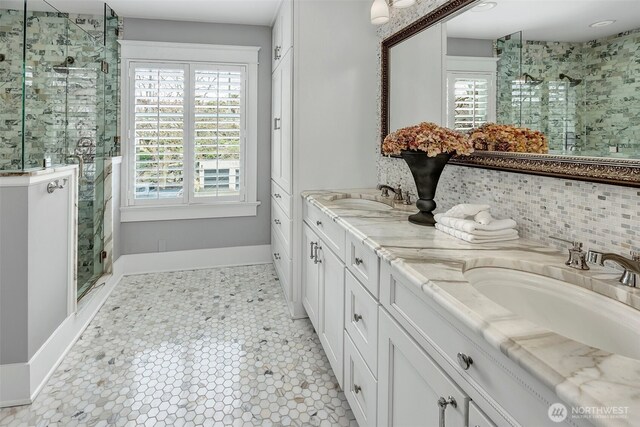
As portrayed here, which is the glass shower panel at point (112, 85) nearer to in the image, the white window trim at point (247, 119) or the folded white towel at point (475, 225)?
the white window trim at point (247, 119)

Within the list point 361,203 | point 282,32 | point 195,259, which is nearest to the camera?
point 361,203

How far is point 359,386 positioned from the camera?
1624 millimetres

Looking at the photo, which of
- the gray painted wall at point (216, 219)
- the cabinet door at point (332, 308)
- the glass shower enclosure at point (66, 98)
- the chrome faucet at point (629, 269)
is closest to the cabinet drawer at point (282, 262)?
the gray painted wall at point (216, 219)

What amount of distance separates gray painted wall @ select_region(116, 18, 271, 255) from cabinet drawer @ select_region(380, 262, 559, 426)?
121 inches

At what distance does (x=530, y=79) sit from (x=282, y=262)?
7.78ft

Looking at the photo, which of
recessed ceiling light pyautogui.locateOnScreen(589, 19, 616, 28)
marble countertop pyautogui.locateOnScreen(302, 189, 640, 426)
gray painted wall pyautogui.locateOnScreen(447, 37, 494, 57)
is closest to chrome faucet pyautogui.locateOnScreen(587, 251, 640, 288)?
marble countertop pyautogui.locateOnScreen(302, 189, 640, 426)

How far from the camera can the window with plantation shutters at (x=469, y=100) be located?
5.40 ft

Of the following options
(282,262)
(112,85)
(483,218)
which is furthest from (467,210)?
(112,85)

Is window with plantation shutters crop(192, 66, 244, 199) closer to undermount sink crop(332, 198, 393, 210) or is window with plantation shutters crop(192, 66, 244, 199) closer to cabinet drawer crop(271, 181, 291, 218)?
cabinet drawer crop(271, 181, 291, 218)

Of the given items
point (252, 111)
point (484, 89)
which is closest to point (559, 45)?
point (484, 89)

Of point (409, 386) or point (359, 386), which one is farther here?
point (359, 386)

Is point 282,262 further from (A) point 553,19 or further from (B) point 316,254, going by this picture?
(A) point 553,19

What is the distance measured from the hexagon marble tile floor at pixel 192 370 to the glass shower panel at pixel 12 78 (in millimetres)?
1197

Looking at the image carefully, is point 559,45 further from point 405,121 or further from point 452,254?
point 405,121
